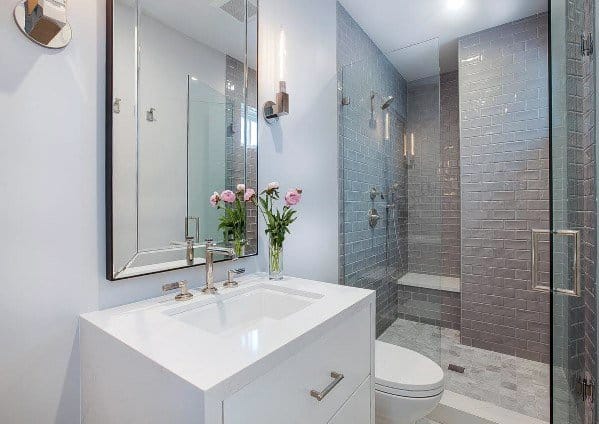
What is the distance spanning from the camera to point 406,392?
1426 mm

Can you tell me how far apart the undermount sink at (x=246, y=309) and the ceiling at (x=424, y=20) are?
1955mm

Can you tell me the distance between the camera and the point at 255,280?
4.59 feet

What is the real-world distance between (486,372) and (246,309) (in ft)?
6.79

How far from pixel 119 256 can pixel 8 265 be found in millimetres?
265

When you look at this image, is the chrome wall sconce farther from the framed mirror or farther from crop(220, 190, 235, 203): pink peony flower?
crop(220, 190, 235, 203): pink peony flower

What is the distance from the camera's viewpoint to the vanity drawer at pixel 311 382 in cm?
66

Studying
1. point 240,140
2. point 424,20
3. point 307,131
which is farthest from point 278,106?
point 424,20

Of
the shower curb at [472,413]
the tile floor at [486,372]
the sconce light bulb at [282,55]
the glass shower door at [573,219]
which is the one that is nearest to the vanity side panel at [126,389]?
the glass shower door at [573,219]

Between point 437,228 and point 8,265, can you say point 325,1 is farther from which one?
point 8,265

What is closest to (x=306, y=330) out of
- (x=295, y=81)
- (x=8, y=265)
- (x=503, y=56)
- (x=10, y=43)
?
(x=8, y=265)

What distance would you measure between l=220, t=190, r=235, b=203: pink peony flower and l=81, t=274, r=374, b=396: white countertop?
431mm

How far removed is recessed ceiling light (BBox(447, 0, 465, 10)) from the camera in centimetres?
221

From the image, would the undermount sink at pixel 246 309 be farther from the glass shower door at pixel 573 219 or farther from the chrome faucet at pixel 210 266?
the glass shower door at pixel 573 219

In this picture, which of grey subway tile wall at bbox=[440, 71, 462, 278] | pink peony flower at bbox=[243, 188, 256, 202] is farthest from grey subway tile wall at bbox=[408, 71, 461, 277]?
pink peony flower at bbox=[243, 188, 256, 202]
